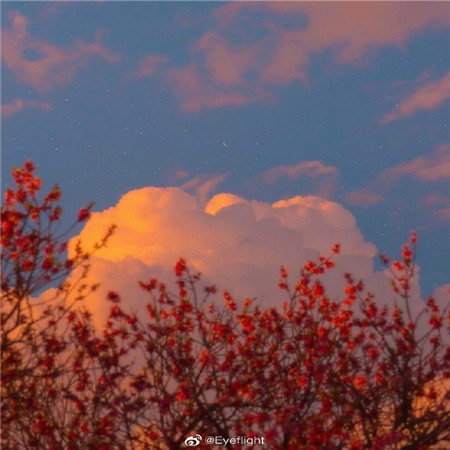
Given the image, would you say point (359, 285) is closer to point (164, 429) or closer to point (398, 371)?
point (398, 371)

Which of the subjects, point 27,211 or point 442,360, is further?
point 442,360

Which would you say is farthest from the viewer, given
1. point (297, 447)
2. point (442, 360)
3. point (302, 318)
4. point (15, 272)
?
point (302, 318)

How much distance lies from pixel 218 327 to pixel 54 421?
8.09 ft

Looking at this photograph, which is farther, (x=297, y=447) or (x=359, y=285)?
(x=359, y=285)

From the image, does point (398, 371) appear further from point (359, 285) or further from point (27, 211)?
point (27, 211)

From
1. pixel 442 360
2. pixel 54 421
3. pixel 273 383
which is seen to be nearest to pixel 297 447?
pixel 273 383

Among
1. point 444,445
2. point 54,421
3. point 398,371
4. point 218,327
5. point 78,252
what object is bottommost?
point 444,445

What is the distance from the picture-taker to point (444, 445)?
8508 mm

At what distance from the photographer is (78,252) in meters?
7.67

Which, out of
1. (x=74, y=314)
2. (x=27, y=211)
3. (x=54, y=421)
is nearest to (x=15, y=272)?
(x=27, y=211)

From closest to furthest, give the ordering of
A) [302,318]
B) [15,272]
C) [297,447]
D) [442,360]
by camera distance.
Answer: [15,272] → [297,447] → [442,360] → [302,318]

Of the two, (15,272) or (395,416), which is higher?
(15,272)

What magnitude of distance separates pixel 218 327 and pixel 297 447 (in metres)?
1.88

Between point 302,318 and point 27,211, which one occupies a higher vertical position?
point 27,211
